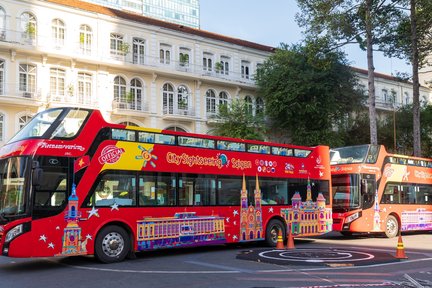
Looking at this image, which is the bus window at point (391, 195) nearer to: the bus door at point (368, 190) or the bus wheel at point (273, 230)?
the bus door at point (368, 190)

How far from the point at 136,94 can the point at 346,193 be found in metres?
21.4

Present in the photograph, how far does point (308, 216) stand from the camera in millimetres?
16672

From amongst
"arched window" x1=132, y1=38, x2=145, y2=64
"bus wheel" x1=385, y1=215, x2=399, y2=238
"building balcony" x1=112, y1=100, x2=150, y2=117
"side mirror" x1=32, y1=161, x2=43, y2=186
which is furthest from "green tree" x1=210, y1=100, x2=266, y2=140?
"side mirror" x1=32, y1=161, x2=43, y2=186

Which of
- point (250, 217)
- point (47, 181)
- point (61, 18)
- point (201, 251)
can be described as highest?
point (61, 18)

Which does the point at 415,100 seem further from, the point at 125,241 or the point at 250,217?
the point at 125,241

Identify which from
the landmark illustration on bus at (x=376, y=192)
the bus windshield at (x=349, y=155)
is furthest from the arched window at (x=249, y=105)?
the bus windshield at (x=349, y=155)

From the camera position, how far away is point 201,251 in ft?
47.5

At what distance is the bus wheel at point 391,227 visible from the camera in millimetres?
19125

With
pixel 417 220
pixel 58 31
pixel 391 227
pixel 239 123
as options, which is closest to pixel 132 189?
pixel 391 227

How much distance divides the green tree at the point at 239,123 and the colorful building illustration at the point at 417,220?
630 inches

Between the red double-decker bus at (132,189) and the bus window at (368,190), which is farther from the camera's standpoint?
the bus window at (368,190)

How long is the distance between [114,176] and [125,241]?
1.66 meters

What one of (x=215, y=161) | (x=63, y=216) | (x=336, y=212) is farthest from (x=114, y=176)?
(x=336, y=212)

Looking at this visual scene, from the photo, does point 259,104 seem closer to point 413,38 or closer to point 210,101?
point 210,101
